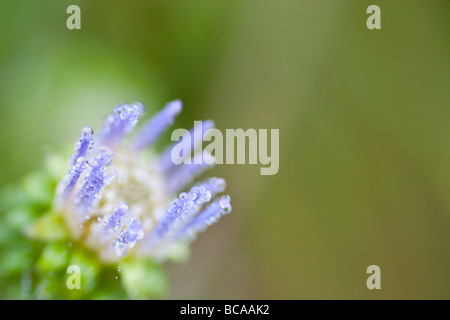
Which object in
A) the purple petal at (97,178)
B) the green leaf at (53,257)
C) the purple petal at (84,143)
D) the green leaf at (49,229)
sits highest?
the purple petal at (84,143)

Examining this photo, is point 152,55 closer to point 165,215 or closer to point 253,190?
point 253,190

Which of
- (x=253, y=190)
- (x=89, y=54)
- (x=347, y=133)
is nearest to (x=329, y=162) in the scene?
(x=347, y=133)

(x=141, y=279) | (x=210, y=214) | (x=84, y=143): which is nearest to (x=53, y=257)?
(x=141, y=279)

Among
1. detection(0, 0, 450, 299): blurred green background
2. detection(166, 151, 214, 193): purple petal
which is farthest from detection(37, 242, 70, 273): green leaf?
detection(0, 0, 450, 299): blurred green background

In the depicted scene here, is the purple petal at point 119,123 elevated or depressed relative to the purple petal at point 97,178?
elevated

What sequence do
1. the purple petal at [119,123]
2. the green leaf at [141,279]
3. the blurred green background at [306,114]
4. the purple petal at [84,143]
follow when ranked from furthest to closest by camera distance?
the blurred green background at [306,114] → the green leaf at [141,279] → the purple petal at [119,123] → the purple petal at [84,143]

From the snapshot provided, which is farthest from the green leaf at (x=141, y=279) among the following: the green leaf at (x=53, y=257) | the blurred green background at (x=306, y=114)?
the blurred green background at (x=306, y=114)

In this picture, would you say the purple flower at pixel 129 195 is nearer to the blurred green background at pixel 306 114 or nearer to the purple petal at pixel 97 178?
the purple petal at pixel 97 178

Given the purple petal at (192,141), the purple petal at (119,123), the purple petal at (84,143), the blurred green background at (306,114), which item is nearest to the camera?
the purple petal at (84,143)
